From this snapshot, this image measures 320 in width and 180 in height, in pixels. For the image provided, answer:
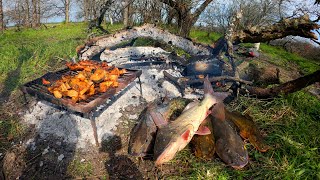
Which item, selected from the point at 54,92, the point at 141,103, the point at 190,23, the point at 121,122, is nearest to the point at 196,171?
the point at 121,122

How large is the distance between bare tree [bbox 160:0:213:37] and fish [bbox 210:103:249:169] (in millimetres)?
6694

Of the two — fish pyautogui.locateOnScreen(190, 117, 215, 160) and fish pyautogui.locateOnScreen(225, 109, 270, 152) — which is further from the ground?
fish pyautogui.locateOnScreen(225, 109, 270, 152)

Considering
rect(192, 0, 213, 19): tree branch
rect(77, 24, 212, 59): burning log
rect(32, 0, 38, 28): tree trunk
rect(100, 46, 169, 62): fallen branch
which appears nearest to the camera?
rect(77, 24, 212, 59): burning log

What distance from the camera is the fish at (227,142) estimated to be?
137 inches

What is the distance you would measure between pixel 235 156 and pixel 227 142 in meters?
0.26

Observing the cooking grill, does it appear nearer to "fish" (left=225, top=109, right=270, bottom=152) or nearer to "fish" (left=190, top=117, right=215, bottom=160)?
"fish" (left=190, top=117, right=215, bottom=160)

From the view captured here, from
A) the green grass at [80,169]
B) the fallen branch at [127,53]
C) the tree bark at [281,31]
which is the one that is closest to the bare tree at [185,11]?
the fallen branch at [127,53]

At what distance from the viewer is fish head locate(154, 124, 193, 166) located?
11.0 ft

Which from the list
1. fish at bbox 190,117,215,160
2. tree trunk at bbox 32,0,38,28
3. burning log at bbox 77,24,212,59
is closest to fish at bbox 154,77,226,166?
fish at bbox 190,117,215,160

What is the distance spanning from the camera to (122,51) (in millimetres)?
7996

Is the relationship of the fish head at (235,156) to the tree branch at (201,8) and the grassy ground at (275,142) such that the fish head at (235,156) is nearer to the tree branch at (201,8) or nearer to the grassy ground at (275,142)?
the grassy ground at (275,142)

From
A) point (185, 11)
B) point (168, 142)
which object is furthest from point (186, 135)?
point (185, 11)

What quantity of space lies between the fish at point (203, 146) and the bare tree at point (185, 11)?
7026 millimetres

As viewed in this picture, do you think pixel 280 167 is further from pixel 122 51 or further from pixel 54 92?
pixel 122 51
